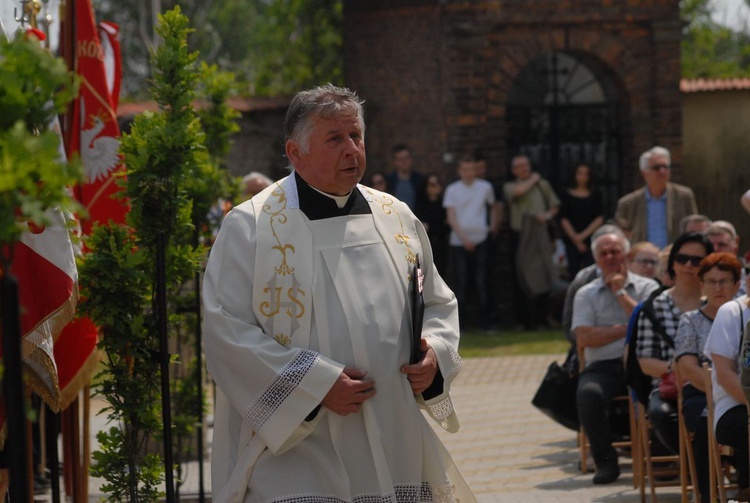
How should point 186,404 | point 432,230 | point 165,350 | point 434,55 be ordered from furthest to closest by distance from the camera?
1. point 434,55
2. point 432,230
3. point 186,404
4. point 165,350

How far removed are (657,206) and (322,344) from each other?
791 centimetres

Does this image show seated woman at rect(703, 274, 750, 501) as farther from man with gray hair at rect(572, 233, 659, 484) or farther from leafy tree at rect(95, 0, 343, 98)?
leafy tree at rect(95, 0, 343, 98)

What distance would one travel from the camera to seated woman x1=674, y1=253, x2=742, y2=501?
7.22 metres

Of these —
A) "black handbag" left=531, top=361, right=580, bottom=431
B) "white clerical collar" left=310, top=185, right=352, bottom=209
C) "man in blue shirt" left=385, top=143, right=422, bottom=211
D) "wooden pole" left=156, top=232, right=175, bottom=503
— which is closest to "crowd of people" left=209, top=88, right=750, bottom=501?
"white clerical collar" left=310, top=185, right=352, bottom=209

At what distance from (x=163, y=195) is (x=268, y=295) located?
1112 millimetres

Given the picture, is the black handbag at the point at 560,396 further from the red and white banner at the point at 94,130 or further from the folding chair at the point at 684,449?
the red and white banner at the point at 94,130

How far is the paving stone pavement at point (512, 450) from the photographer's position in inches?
326

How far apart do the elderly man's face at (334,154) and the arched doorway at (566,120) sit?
14.0 m

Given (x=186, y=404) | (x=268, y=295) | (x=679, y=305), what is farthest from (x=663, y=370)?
(x=268, y=295)

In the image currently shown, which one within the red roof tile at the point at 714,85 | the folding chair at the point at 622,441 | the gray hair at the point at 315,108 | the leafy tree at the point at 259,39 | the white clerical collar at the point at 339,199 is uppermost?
the leafy tree at the point at 259,39

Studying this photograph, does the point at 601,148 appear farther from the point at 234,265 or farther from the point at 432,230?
the point at 234,265

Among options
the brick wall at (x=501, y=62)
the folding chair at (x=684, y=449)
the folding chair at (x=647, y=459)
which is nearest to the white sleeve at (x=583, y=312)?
the folding chair at (x=647, y=459)

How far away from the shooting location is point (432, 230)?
55.6 feet

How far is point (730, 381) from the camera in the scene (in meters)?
6.80
